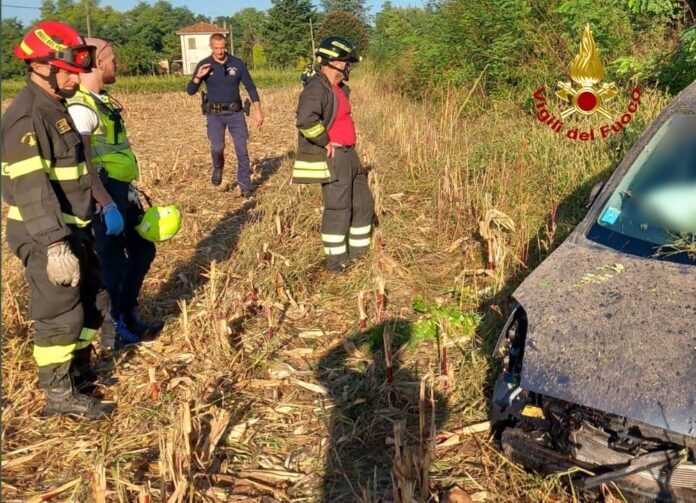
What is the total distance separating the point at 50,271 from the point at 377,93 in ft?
49.8

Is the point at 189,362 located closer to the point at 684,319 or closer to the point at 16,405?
the point at 16,405

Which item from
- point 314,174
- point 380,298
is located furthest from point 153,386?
point 314,174

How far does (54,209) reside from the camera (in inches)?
130

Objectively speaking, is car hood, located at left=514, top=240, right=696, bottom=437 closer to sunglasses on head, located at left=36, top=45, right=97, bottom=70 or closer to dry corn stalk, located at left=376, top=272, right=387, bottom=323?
dry corn stalk, located at left=376, top=272, right=387, bottom=323

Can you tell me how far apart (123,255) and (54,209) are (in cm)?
126

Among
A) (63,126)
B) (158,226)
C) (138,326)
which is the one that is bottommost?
(138,326)

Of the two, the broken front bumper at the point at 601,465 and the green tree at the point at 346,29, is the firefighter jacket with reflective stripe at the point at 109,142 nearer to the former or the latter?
the broken front bumper at the point at 601,465

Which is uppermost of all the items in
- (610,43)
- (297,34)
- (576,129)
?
(610,43)

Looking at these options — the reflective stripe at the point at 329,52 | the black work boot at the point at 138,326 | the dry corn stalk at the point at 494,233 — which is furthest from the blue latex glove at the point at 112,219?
the dry corn stalk at the point at 494,233

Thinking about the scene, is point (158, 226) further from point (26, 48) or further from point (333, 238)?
point (333, 238)

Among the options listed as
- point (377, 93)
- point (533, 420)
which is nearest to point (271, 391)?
point (533, 420)

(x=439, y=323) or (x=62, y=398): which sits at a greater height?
(x=439, y=323)

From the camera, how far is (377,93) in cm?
1756

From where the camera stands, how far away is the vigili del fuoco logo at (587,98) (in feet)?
26.3
